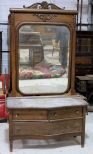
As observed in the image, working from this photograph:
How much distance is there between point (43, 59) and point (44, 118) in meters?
0.79

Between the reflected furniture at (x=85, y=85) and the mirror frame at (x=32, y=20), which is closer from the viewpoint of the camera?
the mirror frame at (x=32, y=20)

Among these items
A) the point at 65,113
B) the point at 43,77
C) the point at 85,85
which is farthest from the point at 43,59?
the point at 85,85

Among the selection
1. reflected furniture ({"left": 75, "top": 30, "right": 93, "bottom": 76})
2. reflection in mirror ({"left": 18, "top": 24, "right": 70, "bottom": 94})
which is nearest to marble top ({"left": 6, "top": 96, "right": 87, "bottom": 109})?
reflection in mirror ({"left": 18, "top": 24, "right": 70, "bottom": 94})

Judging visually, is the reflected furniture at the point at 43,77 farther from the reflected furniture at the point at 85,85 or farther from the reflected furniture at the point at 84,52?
the reflected furniture at the point at 84,52

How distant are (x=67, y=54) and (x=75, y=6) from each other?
2.56m

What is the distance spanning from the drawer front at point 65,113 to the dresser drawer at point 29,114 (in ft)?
0.27

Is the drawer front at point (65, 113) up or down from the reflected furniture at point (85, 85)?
down

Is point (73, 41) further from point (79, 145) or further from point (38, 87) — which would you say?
point (79, 145)

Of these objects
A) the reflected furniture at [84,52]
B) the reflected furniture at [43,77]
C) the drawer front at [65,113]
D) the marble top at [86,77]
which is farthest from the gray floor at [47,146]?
the reflected furniture at [84,52]

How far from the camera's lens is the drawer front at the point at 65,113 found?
3562 millimetres

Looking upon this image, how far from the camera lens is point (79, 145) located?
12.5 ft

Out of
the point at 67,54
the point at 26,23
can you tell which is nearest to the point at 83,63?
the point at 67,54

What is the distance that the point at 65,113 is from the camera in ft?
11.9

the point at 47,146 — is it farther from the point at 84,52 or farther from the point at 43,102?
the point at 84,52
